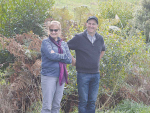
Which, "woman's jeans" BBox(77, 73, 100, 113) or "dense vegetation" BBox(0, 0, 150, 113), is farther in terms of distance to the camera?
"dense vegetation" BBox(0, 0, 150, 113)

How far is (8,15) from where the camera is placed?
273 inches

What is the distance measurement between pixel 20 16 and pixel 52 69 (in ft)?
14.6

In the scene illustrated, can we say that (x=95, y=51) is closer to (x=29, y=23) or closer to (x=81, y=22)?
(x=29, y=23)

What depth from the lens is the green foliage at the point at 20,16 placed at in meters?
6.93

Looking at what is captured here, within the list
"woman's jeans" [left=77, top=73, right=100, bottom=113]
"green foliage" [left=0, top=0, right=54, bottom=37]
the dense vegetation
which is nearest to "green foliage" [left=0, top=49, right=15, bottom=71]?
the dense vegetation

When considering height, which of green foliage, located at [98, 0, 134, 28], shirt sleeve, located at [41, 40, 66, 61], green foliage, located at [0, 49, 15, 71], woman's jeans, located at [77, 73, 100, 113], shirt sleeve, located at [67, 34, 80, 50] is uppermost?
green foliage, located at [98, 0, 134, 28]

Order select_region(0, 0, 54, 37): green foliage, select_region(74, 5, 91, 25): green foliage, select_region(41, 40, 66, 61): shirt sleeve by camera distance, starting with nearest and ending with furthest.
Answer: select_region(41, 40, 66, 61): shirt sleeve
select_region(0, 0, 54, 37): green foliage
select_region(74, 5, 91, 25): green foliage

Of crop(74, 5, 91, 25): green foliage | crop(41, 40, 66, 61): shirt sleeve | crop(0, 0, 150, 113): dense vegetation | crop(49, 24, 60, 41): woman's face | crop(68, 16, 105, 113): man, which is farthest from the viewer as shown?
crop(74, 5, 91, 25): green foliage

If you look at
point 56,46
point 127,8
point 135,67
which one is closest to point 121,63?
point 135,67

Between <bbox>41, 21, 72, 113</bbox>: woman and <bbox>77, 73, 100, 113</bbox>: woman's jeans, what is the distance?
0.49m

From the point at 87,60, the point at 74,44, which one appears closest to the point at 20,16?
the point at 74,44

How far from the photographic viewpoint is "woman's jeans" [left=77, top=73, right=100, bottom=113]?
12.7 ft

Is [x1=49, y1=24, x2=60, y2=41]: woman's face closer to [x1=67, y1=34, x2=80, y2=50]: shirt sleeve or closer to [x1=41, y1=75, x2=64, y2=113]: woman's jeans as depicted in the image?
[x1=67, y1=34, x2=80, y2=50]: shirt sleeve

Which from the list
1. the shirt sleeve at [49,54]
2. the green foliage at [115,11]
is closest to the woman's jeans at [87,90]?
the shirt sleeve at [49,54]
